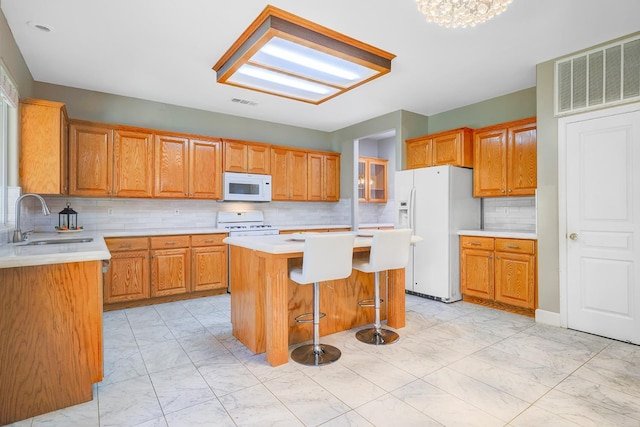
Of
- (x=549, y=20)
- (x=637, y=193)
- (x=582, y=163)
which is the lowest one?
(x=637, y=193)

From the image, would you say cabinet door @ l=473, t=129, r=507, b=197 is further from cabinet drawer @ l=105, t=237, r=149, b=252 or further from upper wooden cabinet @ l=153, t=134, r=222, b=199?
cabinet drawer @ l=105, t=237, r=149, b=252

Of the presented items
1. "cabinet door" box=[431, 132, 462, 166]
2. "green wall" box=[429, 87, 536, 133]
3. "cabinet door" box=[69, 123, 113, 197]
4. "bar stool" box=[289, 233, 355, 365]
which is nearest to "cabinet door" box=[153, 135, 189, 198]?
"cabinet door" box=[69, 123, 113, 197]

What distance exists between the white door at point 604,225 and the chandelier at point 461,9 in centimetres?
178

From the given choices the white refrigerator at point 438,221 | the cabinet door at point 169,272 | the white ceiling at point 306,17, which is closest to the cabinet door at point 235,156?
the white ceiling at point 306,17

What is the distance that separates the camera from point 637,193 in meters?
2.81

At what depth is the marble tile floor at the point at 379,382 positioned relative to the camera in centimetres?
181

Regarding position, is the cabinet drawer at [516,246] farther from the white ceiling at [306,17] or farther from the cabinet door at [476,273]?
the white ceiling at [306,17]

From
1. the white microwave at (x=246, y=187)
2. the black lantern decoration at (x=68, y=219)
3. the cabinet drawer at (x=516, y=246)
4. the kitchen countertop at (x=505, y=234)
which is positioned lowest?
the cabinet drawer at (x=516, y=246)

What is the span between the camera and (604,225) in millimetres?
2998

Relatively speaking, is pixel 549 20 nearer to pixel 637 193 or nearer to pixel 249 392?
pixel 637 193

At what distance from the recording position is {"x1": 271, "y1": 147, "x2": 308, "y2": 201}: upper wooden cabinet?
535 centimetres

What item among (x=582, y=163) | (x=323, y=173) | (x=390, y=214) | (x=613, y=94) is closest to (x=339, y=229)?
(x=323, y=173)

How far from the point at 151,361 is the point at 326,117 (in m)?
4.08

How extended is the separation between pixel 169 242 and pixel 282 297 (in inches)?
92.7
